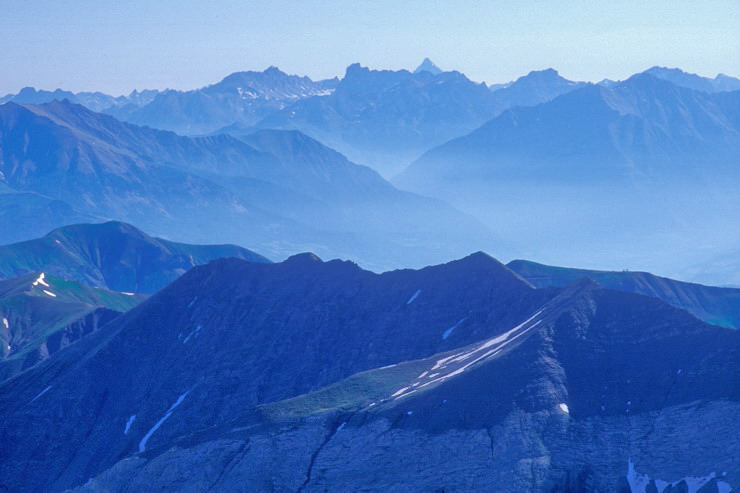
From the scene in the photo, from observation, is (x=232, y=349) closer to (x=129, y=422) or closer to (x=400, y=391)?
(x=129, y=422)

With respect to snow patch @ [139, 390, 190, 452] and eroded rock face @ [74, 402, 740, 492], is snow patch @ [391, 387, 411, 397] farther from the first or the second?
snow patch @ [139, 390, 190, 452]

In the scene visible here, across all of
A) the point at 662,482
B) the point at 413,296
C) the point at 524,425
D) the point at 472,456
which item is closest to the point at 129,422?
the point at 413,296

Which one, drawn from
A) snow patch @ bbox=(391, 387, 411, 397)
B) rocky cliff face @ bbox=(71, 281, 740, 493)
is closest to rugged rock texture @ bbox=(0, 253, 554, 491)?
rocky cliff face @ bbox=(71, 281, 740, 493)

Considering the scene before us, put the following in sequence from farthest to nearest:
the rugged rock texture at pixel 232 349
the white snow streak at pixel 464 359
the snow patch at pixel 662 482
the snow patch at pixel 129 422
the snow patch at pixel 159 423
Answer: the snow patch at pixel 129 422 → the rugged rock texture at pixel 232 349 → the snow patch at pixel 159 423 → the white snow streak at pixel 464 359 → the snow patch at pixel 662 482

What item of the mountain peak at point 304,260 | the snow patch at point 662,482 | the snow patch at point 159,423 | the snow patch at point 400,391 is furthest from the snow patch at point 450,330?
the snow patch at point 662,482

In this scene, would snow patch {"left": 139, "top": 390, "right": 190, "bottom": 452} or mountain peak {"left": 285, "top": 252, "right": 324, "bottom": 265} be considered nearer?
snow patch {"left": 139, "top": 390, "right": 190, "bottom": 452}

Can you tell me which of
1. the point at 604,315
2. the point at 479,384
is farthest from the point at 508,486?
the point at 604,315

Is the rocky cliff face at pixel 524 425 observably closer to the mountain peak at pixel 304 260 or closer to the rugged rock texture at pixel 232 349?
the rugged rock texture at pixel 232 349

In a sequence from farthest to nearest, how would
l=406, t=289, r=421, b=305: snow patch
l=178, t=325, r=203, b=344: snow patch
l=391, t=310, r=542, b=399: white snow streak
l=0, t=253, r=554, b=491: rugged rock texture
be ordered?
l=178, t=325, r=203, b=344: snow patch
l=406, t=289, r=421, b=305: snow patch
l=0, t=253, r=554, b=491: rugged rock texture
l=391, t=310, r=542, b=399: white snow streak
